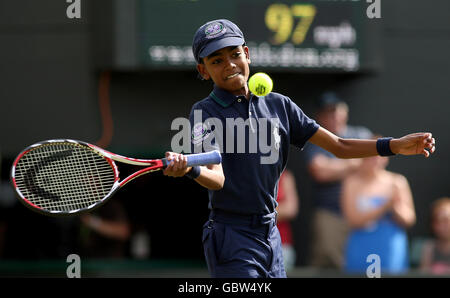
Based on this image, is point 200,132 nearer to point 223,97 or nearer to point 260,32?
point 223,97

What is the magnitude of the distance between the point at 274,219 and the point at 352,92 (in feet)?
17.8

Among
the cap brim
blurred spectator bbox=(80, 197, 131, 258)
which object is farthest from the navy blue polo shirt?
blurred spectator bbox=(80, 197, 131, 258)

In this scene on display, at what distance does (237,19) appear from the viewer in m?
8.20

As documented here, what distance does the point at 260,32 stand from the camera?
325 inches

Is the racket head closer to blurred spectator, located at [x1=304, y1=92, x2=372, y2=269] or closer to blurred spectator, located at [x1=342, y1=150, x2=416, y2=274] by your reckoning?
blurred spectator, located at [x1=342, y1=150, x2=416, y2=274]

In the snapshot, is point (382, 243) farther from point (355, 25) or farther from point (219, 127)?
point (219, 127)

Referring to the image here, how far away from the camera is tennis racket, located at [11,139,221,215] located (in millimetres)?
4180

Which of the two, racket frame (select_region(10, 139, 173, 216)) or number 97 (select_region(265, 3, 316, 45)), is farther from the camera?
number 97 (select_region(265, 3, 316, 45))

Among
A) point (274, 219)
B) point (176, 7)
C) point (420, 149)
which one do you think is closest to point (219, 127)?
point (274, 219)

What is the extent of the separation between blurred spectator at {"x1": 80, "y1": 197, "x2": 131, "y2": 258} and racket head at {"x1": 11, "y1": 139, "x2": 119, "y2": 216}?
397 cm

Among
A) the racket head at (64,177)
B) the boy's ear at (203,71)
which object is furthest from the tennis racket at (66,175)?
the boy's ear at (203,71)

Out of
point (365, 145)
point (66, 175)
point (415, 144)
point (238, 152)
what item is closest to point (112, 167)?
point (66, 175)

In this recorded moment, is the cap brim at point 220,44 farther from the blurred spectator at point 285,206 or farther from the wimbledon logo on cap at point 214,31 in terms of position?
the blurred spectator at point 285,206

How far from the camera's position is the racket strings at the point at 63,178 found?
425 centimetres
